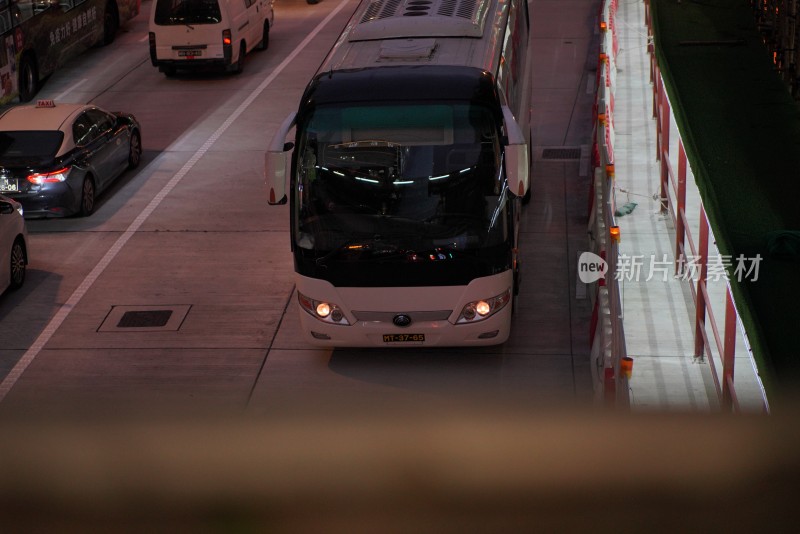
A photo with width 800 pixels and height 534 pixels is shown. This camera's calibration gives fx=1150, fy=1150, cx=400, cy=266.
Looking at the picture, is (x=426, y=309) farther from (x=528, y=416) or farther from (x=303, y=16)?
(x=303, y=16)

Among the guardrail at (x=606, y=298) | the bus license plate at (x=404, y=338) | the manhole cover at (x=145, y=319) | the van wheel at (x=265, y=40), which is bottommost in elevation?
the van wheel at (x=265, y=40)

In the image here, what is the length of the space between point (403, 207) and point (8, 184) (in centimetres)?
797

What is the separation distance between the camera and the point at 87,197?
17.3m

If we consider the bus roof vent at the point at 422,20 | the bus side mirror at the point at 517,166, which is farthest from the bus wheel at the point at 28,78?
the bus side mirror at the point at 517,166

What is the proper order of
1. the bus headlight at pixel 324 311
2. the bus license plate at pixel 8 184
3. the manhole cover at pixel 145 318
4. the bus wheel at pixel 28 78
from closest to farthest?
the bus headlight at pixel 324 311
the manhole cover at pixel 145 318
the bus license plate at pixel 8 184
the bus wheel at pixel 28 78

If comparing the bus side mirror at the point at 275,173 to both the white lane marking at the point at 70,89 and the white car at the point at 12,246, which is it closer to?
the white car at the point at 12,246

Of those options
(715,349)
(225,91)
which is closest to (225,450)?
(715,349)

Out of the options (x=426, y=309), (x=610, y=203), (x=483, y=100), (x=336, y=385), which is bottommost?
(x=336, y=385)

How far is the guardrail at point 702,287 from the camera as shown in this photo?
8.13 m

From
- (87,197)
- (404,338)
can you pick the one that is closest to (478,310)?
(404,338)

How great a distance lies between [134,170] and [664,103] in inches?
365

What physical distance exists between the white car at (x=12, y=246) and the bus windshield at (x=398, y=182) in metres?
4.40

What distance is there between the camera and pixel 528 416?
3.93 ft

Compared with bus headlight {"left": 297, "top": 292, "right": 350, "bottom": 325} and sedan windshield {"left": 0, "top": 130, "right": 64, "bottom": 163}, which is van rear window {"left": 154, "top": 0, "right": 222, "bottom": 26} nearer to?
sedan windshield {"left": 0, "top": 130, "right": 64, "bottom": 163}
